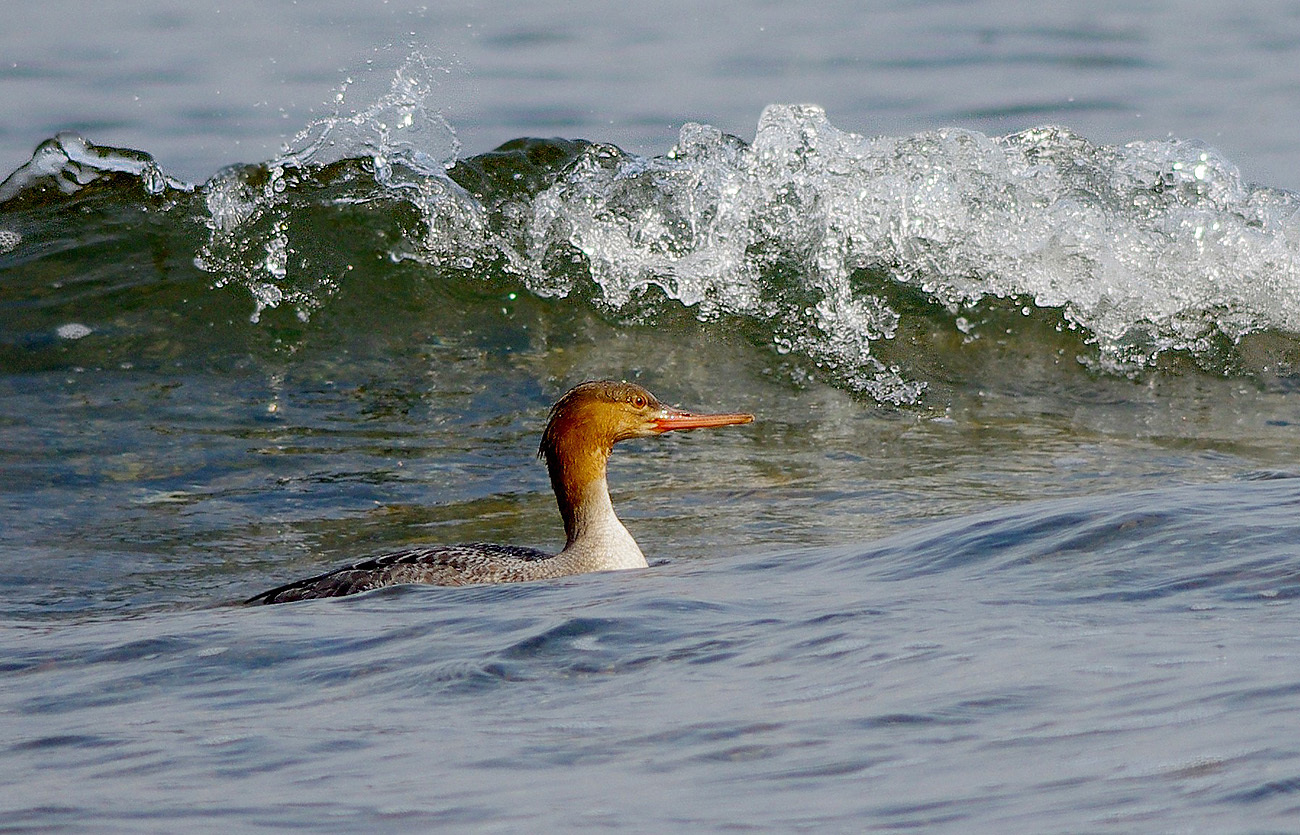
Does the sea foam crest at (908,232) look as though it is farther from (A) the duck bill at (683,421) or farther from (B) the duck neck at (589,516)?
(B) the duck neck at (589,516)

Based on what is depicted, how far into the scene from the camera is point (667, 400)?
858 cm

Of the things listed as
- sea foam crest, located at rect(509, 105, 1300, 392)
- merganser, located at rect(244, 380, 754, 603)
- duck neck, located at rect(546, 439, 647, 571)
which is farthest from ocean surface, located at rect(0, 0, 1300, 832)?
duck neck, located at rect(546, 439, 647, 571)

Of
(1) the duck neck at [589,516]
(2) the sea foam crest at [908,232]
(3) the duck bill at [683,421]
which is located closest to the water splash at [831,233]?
(2) the sea foam crest at [908,232]

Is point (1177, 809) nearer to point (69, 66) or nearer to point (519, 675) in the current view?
point (519, 675)

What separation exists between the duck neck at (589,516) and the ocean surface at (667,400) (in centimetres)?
34

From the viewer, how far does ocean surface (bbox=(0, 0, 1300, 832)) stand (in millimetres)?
3340

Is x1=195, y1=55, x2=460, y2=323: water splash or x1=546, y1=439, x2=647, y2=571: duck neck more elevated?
x1=195, y1=55, x2=460, y2=323: water splash

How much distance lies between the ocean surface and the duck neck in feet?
1.12

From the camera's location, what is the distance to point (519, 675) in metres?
3.99

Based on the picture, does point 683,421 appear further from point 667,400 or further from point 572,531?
point 667,400

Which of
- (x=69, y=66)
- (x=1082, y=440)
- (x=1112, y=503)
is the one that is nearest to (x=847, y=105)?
(x=1082, y=440)

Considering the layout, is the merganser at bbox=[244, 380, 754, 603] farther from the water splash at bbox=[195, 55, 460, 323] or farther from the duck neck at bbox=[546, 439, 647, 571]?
the water splash at bbox=[195, 55, 460, 323]

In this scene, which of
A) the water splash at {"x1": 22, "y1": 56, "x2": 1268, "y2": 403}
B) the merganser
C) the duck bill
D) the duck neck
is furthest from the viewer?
the water splash at {"x1": 22, "y1": 56, "x2": 1268, "y2": 403}

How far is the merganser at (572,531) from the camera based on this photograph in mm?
5535
